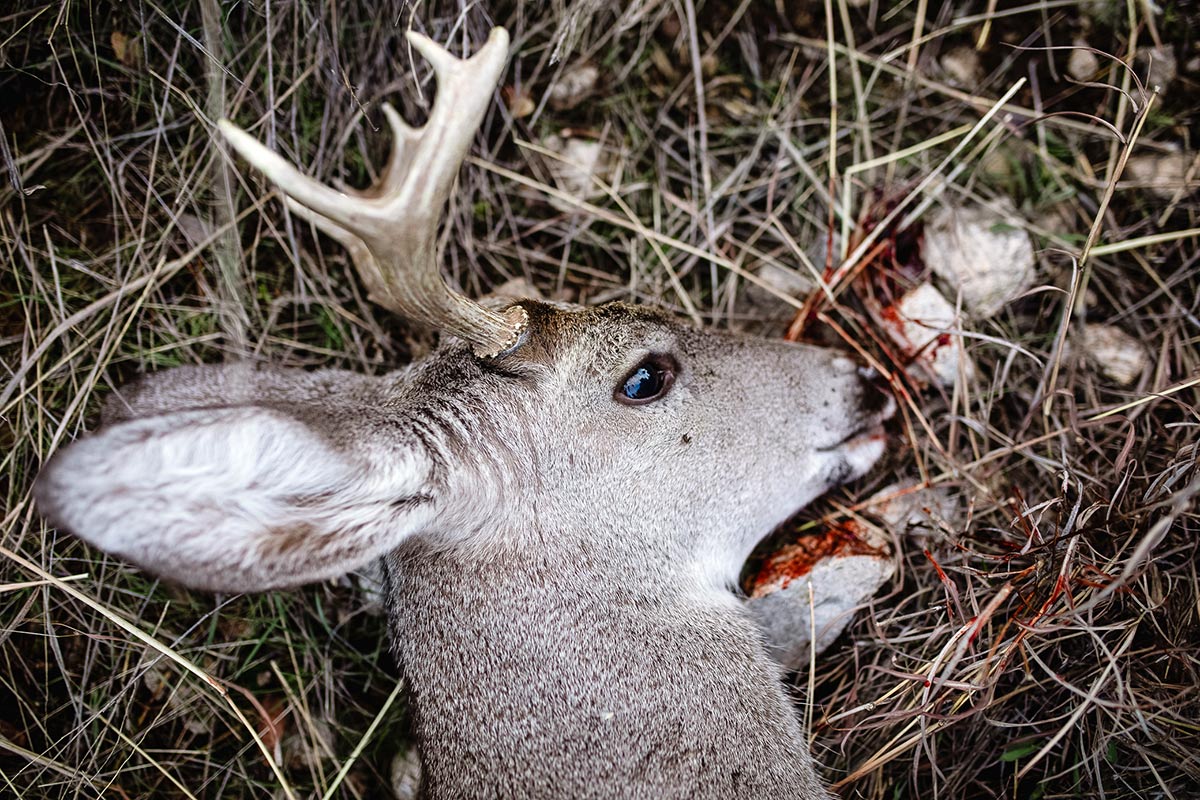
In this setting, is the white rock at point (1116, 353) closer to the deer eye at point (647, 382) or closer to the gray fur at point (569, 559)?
the gray fur at point (569, 559)

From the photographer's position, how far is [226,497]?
174 cm

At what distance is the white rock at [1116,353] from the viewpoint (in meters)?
3.03

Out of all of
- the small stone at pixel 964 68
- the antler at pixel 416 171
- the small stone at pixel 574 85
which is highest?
the antler at pixel 416 171

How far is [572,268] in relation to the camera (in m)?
3.39

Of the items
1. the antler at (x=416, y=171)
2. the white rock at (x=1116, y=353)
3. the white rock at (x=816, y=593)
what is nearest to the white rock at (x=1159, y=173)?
the white rock at (x=1116, y=353)

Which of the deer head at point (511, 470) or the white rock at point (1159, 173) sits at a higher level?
the deer head at point (511, 470)

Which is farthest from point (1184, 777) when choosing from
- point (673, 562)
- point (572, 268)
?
point (572, 268)

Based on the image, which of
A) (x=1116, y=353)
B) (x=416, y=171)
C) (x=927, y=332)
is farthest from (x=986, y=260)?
(x=416, y=171)

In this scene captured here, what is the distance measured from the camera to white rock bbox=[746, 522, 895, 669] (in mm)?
2809

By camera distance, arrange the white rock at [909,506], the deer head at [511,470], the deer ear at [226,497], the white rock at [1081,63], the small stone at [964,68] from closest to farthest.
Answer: the deer ear at [226,497] < the deer head at [511,470] < the white rock at [909,506] < the white rock at [1081,63] < the small stone at [964,68]

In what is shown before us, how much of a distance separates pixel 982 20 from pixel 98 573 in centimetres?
373

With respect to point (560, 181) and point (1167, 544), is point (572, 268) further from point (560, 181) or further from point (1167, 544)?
point (1167, 544)

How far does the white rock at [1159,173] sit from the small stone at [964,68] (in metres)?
0.64

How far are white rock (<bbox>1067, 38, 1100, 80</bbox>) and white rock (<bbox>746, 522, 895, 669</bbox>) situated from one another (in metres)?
1.92
